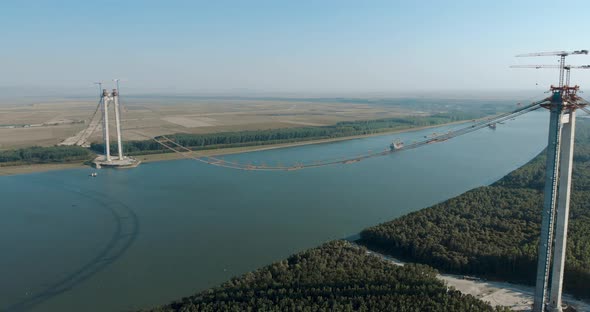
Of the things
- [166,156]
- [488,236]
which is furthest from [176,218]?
[166,156]

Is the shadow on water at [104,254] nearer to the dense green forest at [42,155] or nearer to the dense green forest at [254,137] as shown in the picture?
the dense green forest at [42,155]

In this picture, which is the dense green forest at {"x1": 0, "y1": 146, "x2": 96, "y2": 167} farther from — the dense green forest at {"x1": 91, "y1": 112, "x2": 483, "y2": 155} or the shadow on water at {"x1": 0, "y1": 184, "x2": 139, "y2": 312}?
the shadow on water at {"x1": 0, "y1": 184, "x2": 139, "y2": 312}

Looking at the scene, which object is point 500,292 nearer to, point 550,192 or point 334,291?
point 550,192

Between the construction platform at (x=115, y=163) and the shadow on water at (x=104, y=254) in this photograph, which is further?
the construction platform at (x=115, y=163)

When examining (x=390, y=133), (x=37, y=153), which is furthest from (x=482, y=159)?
(x=37, y=153)

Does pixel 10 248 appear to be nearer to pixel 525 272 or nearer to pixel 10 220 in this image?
pixel 10 220

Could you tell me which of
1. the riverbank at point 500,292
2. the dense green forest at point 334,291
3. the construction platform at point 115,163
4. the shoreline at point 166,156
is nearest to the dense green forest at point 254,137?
the shoreline at point 166,156
